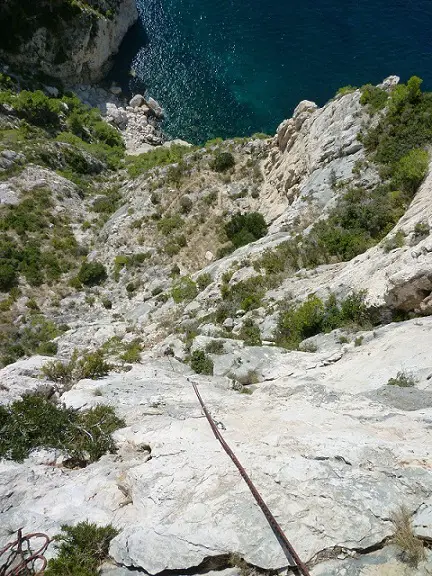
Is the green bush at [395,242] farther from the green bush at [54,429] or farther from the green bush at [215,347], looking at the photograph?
the green bush at [54,429]

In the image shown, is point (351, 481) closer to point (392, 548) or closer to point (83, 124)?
point (392, 548)

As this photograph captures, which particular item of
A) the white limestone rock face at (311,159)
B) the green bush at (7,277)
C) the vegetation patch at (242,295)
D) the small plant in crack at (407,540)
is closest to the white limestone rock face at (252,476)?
the small plant in crack at (407,540)

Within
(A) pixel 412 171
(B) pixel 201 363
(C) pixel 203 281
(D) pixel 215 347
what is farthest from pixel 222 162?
(B) pixel 201 363

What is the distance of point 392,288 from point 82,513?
10.3 meters

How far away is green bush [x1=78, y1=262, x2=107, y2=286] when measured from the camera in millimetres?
27750

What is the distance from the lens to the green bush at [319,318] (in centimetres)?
1424

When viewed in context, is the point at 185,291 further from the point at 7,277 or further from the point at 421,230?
the point at 421,230

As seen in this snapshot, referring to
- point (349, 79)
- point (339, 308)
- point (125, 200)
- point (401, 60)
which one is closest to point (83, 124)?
point (125, 200)

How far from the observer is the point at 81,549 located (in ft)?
23.0

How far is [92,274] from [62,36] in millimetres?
39077

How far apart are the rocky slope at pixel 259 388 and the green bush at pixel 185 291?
0.40 feet

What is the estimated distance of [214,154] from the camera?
33594 millimetres

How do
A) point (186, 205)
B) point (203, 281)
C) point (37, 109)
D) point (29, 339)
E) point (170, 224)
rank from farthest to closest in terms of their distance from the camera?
point (37, 109)
point (186, 205)
point (170, 224)
point (29, 339)
point (203, 281)

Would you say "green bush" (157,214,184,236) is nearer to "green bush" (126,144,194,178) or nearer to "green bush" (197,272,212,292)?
"green bush" (197,272,212,292)
